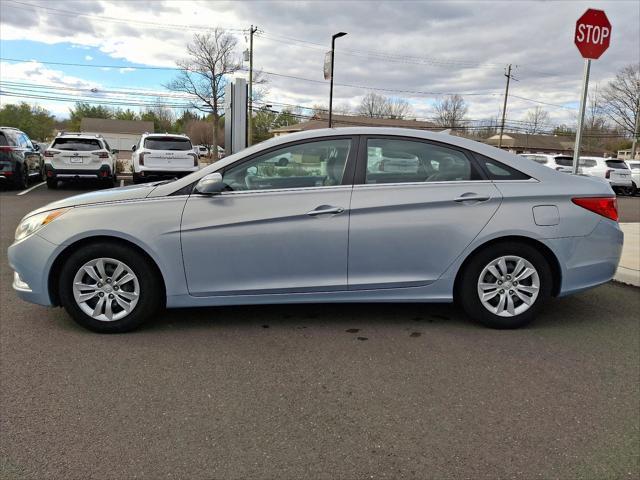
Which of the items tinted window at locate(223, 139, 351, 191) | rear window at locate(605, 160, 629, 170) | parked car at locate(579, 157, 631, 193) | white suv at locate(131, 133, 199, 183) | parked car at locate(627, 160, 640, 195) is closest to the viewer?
tinted window at locate(223, 139, 351, 191)

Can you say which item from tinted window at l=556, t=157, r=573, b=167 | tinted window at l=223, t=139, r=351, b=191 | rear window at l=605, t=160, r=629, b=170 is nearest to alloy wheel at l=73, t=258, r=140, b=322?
tinted window at l=223, t=139, r=351, b=191

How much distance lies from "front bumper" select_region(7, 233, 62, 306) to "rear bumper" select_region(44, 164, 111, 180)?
1120 cm

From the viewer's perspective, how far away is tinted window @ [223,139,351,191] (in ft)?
13.3

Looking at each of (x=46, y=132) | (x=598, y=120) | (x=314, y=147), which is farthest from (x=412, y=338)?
(x=46, y=132)

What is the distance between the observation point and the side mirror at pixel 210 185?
388cm

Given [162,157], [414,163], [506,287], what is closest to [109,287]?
[414,163]

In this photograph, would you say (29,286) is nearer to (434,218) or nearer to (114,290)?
(114,290)

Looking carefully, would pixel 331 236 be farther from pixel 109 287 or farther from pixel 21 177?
pixel 21 177

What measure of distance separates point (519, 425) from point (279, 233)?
2.08 metres

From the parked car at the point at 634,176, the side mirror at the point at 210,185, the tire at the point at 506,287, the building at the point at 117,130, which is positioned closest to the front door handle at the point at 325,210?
the side mirror at the point at 210,185

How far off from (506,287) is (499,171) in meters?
0.96

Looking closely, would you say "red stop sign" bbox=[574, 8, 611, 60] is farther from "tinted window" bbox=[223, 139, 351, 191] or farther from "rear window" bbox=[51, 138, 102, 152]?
"rear window" bbox=[51, 138, 102, 152]

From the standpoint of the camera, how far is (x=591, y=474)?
236cm

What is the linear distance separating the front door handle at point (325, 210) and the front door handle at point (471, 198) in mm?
947
